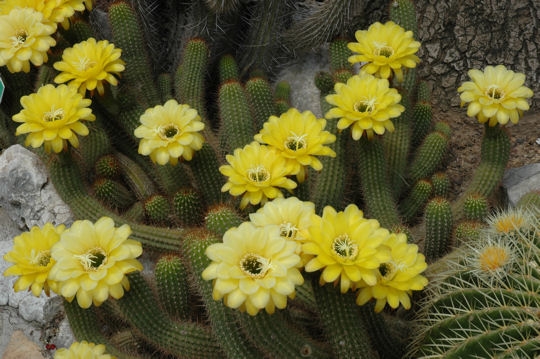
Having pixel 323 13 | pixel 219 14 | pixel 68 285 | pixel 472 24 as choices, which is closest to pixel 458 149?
pixel 472 24

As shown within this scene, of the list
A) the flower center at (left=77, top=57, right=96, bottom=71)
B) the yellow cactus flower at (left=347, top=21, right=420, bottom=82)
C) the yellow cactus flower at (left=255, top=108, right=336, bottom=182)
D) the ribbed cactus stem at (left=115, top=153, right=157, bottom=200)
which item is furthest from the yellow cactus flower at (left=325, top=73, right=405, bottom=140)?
the flower center at (left=77, top=57, right=96, bottom=71)

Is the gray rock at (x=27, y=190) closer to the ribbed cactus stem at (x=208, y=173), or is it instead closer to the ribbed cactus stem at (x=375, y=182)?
the ribbed cactus stem at (x=208, y=173)

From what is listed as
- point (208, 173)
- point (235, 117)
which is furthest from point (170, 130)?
point (235, 117)

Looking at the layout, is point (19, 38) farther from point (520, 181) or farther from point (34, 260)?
point (520, 181)

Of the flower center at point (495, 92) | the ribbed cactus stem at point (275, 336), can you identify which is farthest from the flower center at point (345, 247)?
the flower center at point (495, 92)

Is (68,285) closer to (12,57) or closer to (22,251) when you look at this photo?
(22,251)

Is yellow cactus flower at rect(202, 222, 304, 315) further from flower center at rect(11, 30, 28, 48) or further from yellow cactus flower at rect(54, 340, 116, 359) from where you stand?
flower center at rect(11, 30, 28, 48)
